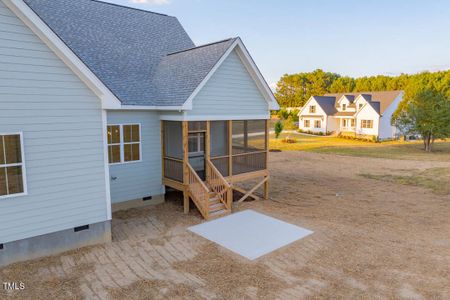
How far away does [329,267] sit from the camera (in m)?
7.44

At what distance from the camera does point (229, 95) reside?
12.0 meters

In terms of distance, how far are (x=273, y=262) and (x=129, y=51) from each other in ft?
35.0

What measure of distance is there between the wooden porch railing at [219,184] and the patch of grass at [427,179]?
11509 millimetres

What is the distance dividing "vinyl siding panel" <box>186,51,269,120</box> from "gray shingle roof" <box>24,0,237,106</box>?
0.60 metres

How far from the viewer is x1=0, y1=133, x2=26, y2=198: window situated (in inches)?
277

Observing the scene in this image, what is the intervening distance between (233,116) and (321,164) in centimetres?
1428

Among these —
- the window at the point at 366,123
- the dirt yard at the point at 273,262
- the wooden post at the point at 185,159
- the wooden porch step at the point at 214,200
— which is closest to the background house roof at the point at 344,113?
the window at the point at 366,123

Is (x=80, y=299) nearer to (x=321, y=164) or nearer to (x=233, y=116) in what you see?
(x=233, y=116)

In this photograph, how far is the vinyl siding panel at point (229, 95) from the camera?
11.2 m

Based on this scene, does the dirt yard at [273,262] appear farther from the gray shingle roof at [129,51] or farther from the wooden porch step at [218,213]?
the gray shingle roof at [129,51]

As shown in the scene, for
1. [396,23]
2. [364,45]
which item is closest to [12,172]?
[396,23]

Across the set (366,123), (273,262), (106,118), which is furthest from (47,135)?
(366,123)

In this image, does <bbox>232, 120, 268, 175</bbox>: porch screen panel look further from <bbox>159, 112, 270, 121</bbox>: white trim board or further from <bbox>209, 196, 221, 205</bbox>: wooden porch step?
<bbox>209, 196, 221, 205</bbox>: wooden porch step

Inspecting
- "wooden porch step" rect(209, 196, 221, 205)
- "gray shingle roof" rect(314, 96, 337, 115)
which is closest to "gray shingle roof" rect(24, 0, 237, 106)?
"wooden porch step" rect(209, 196, 221, 205)
